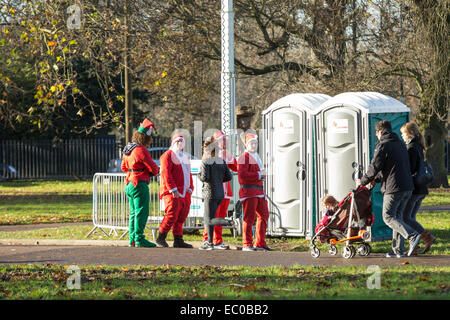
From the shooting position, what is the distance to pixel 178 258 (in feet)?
35.3

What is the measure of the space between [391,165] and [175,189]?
341 centimetres

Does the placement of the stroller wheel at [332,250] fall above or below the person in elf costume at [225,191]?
below

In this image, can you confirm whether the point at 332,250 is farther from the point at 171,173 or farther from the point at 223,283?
the point at 223,283

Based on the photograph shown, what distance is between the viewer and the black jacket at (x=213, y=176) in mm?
11859

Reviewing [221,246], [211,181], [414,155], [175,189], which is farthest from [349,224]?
[175,189]

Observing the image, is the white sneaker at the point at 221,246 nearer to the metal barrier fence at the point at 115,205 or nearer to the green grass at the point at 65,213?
the green grass at the point at 65,213

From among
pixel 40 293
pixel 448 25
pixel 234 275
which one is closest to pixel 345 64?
pixel 448 25

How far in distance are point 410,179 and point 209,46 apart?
1575cm

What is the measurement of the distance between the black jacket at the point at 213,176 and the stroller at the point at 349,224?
6.00 feet

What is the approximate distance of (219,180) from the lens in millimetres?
11938

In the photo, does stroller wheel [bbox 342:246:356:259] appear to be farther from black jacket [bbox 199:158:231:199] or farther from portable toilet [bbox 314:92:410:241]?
black jacket [bbox 199:158:231:199]

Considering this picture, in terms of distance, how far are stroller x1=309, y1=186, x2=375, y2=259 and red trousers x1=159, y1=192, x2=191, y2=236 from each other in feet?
7.81

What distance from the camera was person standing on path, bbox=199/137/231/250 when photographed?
1186 cm

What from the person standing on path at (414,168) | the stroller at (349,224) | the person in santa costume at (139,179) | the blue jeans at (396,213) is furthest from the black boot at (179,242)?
the person standing on path at (414,168)
